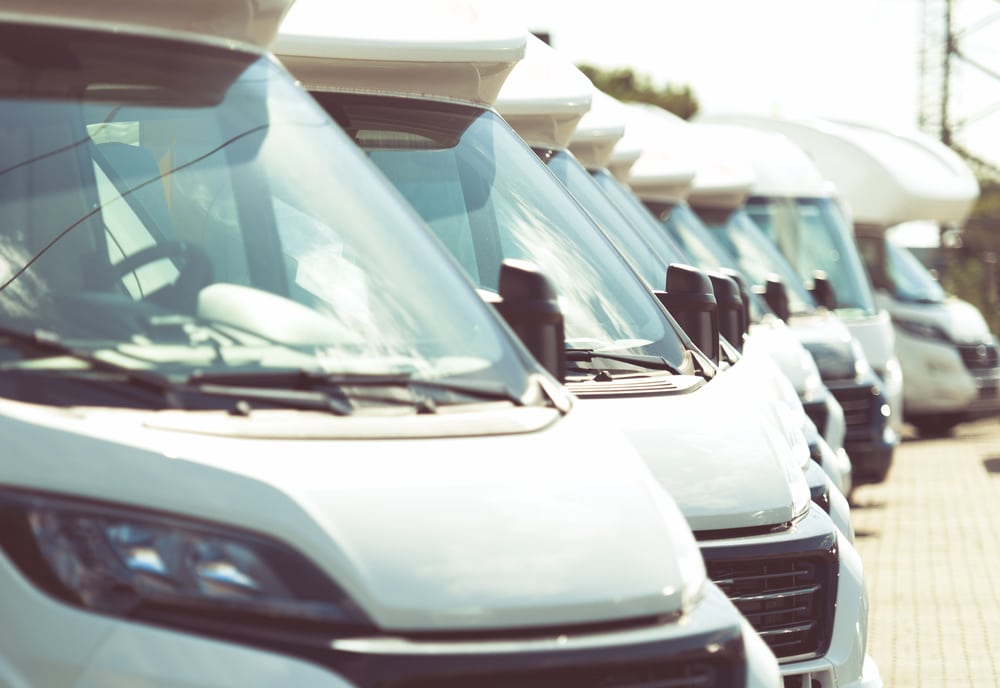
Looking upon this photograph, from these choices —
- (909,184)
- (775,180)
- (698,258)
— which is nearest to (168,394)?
(698,258)

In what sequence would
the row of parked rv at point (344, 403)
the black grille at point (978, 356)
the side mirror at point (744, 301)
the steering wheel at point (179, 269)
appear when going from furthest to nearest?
the black grille at point (978, 356) < the side mirror at point (744, 301) < the steering wheel at point (179, 269) < the row of parked rv at point (344, 403)

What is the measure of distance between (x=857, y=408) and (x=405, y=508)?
9777 mm

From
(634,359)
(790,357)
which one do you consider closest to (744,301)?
(790,357)

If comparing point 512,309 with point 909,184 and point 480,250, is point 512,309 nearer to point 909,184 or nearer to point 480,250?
point 480,250

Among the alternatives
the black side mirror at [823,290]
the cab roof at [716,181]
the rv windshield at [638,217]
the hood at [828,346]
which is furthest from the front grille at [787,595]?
the cab roof at [716,181]

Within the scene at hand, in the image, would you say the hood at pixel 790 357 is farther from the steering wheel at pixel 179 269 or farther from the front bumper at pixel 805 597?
the steering wheel at pixel 179 269

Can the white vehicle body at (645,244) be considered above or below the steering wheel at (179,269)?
below

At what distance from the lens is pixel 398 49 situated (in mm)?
5250

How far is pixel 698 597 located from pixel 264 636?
85 centimetres

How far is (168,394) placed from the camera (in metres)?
3.10

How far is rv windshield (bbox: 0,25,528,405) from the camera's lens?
331 centimetres

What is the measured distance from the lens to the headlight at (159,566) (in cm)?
283

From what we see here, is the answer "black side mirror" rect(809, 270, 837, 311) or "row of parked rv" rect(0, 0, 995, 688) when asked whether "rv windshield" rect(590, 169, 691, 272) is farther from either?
"black side mirror" rect(809, 270, 837, 311)

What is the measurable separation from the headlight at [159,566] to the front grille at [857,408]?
9.71m
